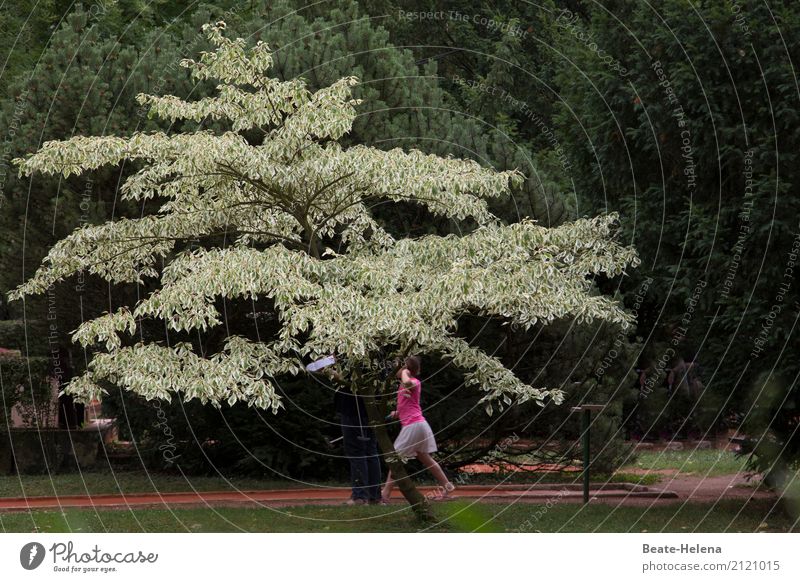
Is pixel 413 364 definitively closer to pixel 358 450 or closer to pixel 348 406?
pixel 348 406

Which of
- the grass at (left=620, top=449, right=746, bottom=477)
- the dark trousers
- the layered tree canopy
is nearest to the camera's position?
the layered tree canopy

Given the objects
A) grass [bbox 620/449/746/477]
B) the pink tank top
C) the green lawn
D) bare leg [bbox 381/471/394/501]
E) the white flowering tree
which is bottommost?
grass [bbox 620/449/746/477]

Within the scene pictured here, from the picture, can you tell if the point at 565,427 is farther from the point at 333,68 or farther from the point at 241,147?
the point at 241,147

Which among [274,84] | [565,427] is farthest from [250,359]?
[565,427]

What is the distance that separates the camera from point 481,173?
421 inches

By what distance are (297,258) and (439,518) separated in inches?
120

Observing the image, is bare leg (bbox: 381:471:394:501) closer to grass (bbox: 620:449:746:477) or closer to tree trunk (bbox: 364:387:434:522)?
tree trunk (bbox: 364:387:434:522)

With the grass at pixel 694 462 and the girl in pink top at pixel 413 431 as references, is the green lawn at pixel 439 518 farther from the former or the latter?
the grass at pixel 694 462

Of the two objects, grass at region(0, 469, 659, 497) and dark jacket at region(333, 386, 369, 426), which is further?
grass at region(0, 469, 659, 497)

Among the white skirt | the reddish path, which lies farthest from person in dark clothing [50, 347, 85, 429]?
the white skirt

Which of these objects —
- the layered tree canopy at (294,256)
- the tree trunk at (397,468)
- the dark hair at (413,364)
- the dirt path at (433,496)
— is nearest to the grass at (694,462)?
the dirt path at (433,496)

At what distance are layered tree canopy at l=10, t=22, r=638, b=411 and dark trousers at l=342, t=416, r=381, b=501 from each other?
1.48 meters

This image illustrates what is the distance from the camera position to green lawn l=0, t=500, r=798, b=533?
10.9m

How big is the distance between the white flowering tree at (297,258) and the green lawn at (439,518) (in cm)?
77
